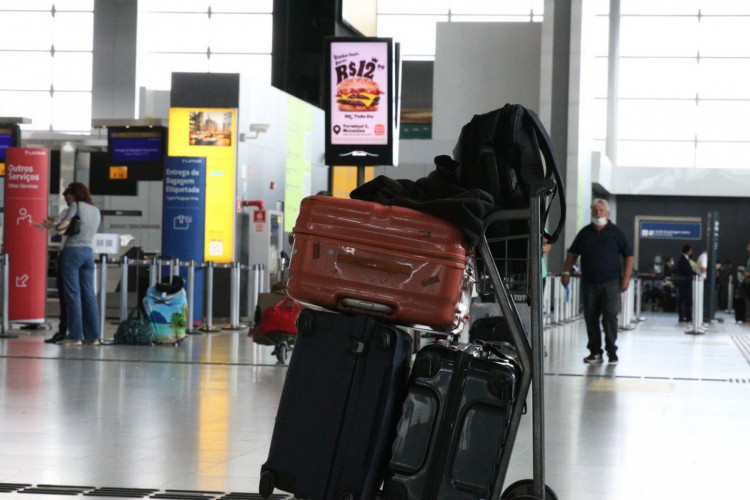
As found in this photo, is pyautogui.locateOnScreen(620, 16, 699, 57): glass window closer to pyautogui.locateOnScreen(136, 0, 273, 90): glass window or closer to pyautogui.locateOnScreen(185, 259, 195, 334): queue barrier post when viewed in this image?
pyautogui.locateOnScreen(136, 0, 273, 90): glass window

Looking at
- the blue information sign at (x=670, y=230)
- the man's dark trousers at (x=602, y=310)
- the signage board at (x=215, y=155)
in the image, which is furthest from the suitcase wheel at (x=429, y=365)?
the blue information sign at (x=670, y=230)

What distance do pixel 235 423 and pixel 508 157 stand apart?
11.1 ft

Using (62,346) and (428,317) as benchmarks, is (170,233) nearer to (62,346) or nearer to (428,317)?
(62,346)

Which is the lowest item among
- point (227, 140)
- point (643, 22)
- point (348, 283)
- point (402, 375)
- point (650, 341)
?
point (650, 341)

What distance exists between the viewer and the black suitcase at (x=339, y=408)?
3336 mm

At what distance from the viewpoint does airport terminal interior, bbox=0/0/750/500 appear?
554 centimetres

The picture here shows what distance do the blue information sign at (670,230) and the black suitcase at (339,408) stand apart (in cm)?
3368

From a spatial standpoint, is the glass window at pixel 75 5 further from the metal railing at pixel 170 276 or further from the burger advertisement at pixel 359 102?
the burger advertisement at pixel 359 102

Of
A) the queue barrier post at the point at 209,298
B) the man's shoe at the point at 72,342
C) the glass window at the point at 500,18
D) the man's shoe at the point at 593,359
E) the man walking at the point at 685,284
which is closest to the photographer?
the man's shoe at the point at 593,359

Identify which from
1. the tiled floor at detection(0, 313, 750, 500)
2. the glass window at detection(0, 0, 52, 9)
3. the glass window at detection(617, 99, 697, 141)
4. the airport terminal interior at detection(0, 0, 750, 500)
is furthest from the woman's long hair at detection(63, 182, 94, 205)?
the glass window at detection(617, 99, 697, 141)

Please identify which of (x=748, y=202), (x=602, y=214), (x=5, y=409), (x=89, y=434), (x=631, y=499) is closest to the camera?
(x=631, y=499)

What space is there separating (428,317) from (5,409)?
4.26 m

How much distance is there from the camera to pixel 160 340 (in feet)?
41.9

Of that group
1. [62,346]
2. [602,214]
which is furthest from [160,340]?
[602,214]
